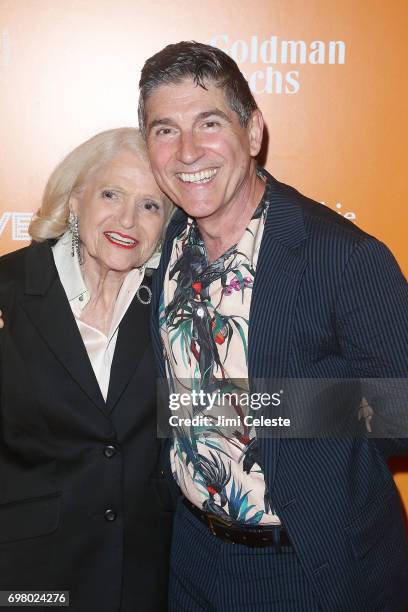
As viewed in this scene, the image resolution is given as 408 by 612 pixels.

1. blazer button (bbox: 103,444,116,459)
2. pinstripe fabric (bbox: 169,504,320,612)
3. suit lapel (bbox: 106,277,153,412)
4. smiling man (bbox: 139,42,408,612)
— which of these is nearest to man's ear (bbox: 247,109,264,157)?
smiling man (bbox: 139,42,408,612)

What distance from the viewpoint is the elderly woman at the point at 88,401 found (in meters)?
2.02

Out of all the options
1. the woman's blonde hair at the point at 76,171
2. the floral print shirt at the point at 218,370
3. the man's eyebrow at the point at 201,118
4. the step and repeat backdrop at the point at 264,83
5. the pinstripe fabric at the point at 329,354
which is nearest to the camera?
the pinstripe fabric at the point at 329,354

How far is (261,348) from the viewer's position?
178 centimetres

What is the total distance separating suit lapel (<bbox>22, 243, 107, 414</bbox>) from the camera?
6.57ft

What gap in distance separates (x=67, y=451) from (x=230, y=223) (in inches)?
33.0

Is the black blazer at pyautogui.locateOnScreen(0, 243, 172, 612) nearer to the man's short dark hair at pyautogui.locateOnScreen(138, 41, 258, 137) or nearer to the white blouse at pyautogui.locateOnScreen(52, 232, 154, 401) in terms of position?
the white blouse at pyautogui.locateOnScreen(52, 232, 154, 401)

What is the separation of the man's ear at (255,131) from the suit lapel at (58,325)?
2.39ft

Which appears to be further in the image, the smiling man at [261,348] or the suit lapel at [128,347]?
the suit lapel at [128,347]

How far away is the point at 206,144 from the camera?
1.99m

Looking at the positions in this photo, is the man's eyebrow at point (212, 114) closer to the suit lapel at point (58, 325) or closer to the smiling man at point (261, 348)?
the smiling man at point (261, 348)

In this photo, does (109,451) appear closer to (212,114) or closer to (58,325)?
(58,325)

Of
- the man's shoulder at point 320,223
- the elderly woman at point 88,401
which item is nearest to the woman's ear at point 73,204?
the elderly woman at point 88,401

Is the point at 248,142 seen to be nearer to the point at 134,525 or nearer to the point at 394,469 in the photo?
the point at 134,525

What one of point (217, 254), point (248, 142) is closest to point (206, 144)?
point (248, 142)
